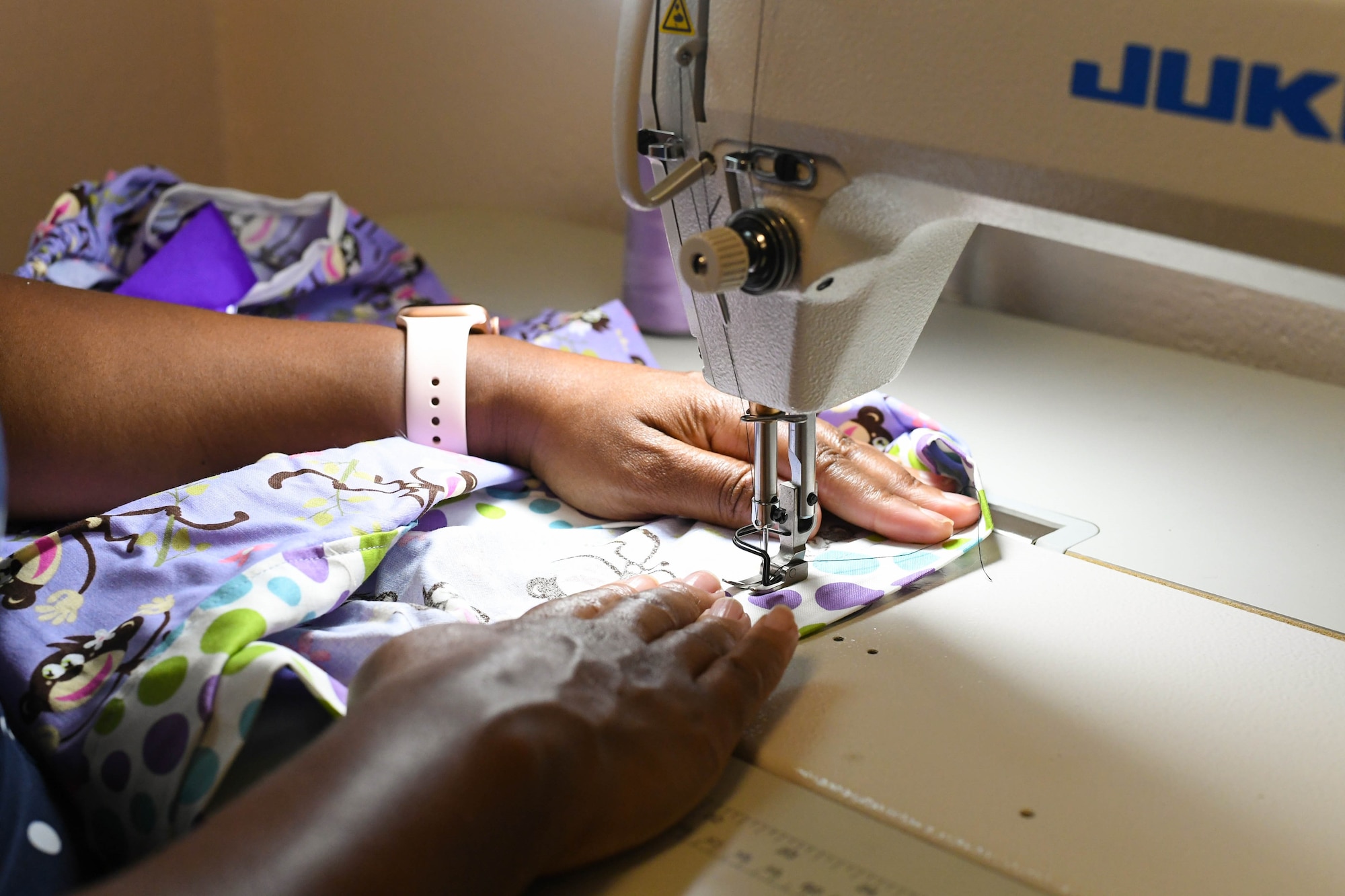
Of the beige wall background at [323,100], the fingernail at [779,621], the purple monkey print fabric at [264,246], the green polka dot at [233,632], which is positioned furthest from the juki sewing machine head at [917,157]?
the beige wall background at [323,100]

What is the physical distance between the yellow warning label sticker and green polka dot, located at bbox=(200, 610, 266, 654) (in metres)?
0.44

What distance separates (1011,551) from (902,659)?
7.7 inches

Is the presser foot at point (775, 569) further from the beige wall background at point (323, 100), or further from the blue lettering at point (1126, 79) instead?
the beige wall background at point (323, 100)

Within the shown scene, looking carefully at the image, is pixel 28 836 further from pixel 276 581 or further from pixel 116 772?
pixel 276 581

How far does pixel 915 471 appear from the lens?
978 mm

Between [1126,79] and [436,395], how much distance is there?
0.64 meters

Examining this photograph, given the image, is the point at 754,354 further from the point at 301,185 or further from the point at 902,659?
the point at 301,185

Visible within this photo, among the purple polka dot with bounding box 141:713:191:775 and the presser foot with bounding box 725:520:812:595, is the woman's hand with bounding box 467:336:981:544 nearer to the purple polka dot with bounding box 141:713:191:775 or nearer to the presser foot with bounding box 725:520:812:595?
the presser foot with bounding box 725:520:812:595

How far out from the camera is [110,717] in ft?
2.03

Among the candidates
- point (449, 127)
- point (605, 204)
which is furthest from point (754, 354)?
point (449, 127)

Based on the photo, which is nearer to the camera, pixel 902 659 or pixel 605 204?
pixel 902 659

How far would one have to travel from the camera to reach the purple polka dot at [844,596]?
0.79 meters

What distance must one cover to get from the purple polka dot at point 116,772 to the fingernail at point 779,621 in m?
0.36

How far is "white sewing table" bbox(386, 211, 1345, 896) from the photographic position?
1.86 feet
